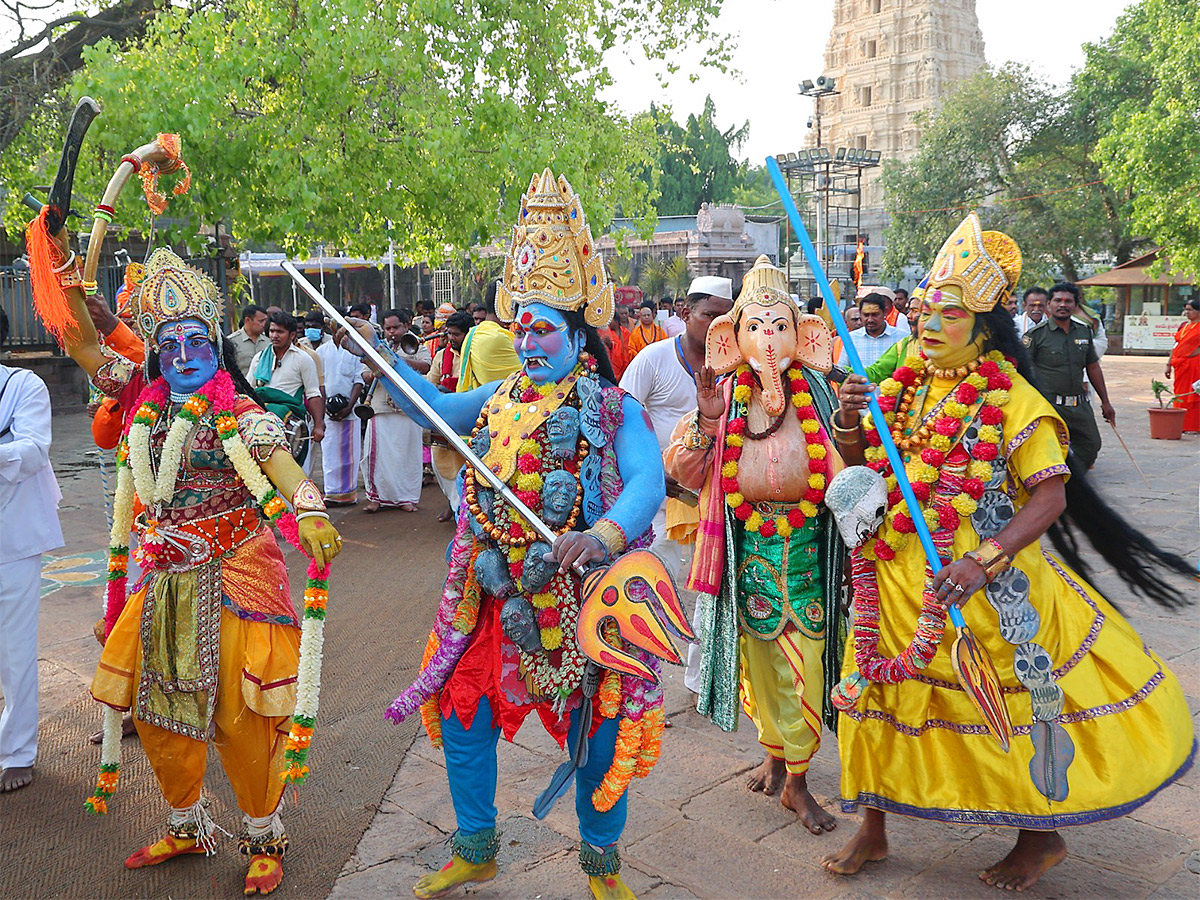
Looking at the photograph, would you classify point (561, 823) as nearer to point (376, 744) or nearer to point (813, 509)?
point (376, 744)

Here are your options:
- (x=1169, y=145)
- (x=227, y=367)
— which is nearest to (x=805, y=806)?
(x=227, y=367)

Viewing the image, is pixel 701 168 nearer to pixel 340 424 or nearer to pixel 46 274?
pixel 340 424

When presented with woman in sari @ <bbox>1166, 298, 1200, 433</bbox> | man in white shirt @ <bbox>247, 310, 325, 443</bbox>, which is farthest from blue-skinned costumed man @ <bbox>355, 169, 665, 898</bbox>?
woman in sari @ <bbox>1166, 298, 1200, 433</bbox>

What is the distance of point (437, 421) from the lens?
3426 mm

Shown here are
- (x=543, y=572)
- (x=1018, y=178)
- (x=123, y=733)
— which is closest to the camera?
(x=543, y=572)

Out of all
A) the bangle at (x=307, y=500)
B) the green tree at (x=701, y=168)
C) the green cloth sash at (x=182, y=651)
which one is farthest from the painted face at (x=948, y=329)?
the green tree at (x=701, y=168)

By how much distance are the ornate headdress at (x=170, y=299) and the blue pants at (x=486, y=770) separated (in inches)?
67.5

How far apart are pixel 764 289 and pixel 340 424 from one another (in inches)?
280

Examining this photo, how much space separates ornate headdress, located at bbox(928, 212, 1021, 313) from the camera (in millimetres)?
3527

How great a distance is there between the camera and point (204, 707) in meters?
3.60

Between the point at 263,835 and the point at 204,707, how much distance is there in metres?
0.50

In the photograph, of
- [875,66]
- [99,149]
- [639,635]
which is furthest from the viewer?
[875,66]

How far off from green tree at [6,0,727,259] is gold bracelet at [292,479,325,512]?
23.4 feet

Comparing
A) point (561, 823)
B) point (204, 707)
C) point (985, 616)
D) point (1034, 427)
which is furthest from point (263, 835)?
point (1034, 427)
